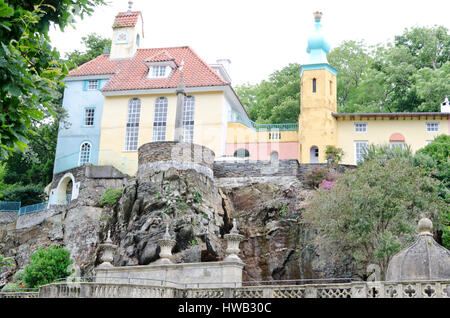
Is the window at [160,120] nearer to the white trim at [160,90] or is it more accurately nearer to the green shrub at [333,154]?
the white trim at [160,90]

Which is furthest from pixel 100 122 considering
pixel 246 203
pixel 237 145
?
pixel 246 203

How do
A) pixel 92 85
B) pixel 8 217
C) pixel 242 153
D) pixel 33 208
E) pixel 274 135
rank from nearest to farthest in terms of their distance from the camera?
pixel 33 208 → pixel 8 217 → pixel 242 153 → pixel 274 135 → pixel 92 85

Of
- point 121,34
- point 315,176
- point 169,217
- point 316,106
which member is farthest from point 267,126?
point 169,217

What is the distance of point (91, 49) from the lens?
4931 cm

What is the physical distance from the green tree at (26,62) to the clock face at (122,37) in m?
34.8

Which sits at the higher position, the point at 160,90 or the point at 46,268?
the point at 160,90

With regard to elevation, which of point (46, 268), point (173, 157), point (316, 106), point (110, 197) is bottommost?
point (46, 268)

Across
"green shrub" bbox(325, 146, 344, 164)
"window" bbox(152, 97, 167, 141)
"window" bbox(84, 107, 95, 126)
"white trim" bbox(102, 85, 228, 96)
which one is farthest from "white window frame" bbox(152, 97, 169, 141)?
"green shrub" bbox(325, 146, 344, 164)

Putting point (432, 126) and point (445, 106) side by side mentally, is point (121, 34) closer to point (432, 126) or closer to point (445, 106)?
point (432, 126)

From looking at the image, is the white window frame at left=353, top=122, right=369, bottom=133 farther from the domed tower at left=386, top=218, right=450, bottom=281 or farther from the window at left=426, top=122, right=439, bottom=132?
the domed tower at left=386, top=218, right=450, bottom=281

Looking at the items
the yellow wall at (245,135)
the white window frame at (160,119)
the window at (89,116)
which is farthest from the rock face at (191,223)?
the window at (89,116)

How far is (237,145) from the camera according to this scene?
3772cm

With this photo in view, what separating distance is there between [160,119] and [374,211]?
1910cm
